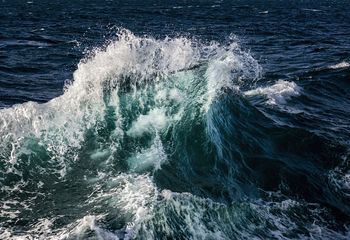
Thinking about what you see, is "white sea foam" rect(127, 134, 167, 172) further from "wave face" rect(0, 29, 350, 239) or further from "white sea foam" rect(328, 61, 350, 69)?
"white sea foam" rect(328, 61, 350, 69)

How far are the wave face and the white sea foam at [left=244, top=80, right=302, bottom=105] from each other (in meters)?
3.17

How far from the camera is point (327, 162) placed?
13227 millimetres

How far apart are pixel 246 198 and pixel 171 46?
20.6 ft

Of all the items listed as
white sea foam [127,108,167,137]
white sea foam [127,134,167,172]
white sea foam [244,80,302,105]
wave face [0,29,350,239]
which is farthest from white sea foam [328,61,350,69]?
white sea foam [127,134,167,172]

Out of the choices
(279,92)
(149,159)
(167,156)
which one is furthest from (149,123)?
(279,92)

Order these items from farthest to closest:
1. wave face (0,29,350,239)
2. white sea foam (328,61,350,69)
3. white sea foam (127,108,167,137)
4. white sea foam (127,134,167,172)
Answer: white sea foam (328,61,350,69), white sea foam (127,108,167,137), white sea foam (127,134,167,172), wave face (0,29,350,239)

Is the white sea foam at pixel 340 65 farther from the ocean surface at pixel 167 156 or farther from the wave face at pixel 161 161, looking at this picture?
the wave face at pixel 161 161

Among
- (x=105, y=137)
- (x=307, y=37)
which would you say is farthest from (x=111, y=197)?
(x=307, y=37)

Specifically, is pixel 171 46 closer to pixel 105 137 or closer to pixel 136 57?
pixel 136 57

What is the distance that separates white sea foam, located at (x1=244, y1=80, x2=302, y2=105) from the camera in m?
19.2

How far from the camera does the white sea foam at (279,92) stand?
1925 centimetres

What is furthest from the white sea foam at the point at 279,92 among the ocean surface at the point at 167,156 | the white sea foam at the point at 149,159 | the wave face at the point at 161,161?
the white sea foam at the point at 149,159

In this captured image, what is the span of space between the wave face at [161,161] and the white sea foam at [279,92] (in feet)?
10.4

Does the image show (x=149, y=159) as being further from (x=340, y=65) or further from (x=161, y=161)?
(x=340, y=65)
